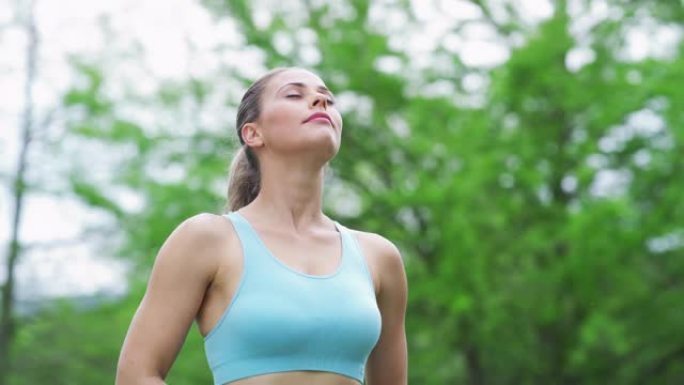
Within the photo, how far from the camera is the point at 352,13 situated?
13781 mm

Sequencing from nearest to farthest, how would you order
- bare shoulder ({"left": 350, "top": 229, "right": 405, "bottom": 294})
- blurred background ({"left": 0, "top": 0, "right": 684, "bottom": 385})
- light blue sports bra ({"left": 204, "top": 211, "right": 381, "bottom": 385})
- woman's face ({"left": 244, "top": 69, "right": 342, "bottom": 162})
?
light blue sports bra ({"left": 204, "top": 211, "right": 381, "bottom": 385})
woman's face ({"left": 244, "top": 69, "right": 342, "bottom": 162})
bare shoulder ({"left": 350, "top": 229, "right": 405, "bottom": 294})
blurred background ({"left": 0, "top": 0, "right": 684, "bottom": 385})

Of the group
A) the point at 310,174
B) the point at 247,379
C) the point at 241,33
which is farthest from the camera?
the point at 241,33

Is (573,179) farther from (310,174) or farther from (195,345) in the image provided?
(310,174)

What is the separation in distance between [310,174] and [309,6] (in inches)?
466

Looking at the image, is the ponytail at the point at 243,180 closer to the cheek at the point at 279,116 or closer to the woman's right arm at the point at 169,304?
the cheek at the point at 279,116

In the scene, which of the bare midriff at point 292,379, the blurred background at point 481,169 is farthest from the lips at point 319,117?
the blurred background at point 481,169

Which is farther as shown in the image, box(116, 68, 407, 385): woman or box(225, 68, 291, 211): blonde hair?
box(225, 68, 291, 211): blonde hair

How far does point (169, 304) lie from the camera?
242 cm

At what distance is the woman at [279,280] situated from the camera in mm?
2373

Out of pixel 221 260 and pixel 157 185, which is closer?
pixel 221 260

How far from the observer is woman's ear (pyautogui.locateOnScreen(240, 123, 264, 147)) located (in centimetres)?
270

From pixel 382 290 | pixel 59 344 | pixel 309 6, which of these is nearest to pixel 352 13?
pixel 309 6

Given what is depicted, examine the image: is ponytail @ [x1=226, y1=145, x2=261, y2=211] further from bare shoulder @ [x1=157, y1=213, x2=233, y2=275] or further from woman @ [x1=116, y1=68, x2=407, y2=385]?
bare shoulder @ [x1=157, y1=213, x2=233, y2=275]

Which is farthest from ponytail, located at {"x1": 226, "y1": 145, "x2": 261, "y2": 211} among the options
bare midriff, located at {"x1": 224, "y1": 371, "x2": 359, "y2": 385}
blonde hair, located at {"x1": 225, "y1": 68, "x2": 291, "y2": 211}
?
bare midriff, located at {"x1": 224, "y1": 371, "x2": 359, "y2": 385}
